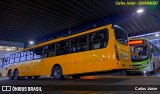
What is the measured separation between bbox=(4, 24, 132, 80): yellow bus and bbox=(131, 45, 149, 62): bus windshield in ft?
14.7

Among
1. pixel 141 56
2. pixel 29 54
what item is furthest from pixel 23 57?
pixel 141 56

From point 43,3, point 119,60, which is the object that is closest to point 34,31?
point 43,3

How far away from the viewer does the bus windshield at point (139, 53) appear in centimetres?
1411

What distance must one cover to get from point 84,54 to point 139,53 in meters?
6.69

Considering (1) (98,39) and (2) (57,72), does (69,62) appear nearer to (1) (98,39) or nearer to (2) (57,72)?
(2) (57,72)

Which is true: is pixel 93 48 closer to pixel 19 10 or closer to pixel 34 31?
pixel 19 10

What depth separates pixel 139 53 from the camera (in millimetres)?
14406

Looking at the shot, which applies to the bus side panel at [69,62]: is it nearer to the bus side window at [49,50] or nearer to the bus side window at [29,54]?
the bus side window at [49,50]

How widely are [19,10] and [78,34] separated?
7274 millimetres

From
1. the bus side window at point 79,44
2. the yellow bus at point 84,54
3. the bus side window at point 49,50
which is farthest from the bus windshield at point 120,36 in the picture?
the bus side window at point 49,50

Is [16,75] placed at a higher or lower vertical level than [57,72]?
lower

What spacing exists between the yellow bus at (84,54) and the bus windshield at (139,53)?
4468mm

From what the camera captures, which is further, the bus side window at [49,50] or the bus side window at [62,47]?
the bus side window at [49,50]

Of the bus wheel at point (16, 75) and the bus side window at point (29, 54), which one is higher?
the bus side window at point (29, 54)
